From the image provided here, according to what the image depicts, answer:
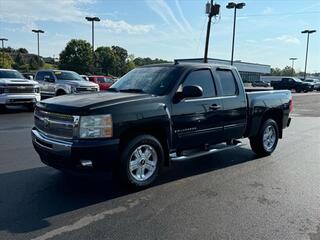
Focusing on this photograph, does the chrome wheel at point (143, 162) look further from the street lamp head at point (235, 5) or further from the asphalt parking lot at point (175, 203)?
the street lamp head at point (235, 5)

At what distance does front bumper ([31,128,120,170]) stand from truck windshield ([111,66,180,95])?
1.25 m

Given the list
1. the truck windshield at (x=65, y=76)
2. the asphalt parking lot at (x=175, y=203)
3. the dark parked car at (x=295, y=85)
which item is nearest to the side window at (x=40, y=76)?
the truck windshield at (x=65, y=76)

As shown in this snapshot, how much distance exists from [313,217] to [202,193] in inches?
59.7

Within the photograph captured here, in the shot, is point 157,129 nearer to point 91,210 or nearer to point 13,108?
point 91,210

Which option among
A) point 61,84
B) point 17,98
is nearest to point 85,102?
point 17,98

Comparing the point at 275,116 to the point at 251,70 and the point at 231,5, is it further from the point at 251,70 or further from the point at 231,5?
the point at 251,70

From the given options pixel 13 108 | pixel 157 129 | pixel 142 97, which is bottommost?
pixel 13 108

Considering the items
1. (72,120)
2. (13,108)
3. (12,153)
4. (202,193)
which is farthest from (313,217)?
(13,108)

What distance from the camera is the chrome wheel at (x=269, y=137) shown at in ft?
26.8

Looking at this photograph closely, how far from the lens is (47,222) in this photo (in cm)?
437

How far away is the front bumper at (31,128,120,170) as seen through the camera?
5.02m

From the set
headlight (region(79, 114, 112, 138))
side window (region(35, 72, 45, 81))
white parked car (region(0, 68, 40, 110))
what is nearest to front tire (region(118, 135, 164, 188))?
headlight (region(79, 114, 112, 138))

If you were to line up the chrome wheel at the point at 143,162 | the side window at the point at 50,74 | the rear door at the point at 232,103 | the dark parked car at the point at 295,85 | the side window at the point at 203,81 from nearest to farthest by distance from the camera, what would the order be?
the chrome wheel at the point at 143,162 < the side window at the point at 203,81 < the rear door at the point at 232,103 < the side window at the point at 50,74 < the dark parked car at the point at 295,85

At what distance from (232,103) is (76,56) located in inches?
3396
